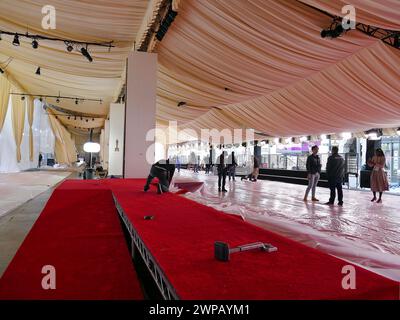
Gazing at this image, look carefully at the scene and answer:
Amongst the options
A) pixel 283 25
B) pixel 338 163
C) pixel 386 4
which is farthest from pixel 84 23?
pixel 338 163

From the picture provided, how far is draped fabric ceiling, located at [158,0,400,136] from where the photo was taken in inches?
196

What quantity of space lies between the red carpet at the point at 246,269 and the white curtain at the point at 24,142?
12959 millimetres

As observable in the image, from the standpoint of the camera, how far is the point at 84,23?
6578mm

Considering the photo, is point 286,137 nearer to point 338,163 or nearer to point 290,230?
point 338,163

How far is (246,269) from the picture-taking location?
4.25ft

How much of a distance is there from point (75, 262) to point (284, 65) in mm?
6073

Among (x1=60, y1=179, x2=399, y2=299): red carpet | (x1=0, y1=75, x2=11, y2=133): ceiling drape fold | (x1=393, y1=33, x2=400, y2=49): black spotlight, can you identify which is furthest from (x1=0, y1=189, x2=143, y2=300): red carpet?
(x1=0, y1=75, x2=11, y2=133): ceiling drape fold

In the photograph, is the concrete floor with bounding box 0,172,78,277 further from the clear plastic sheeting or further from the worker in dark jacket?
the worker in dark jacket

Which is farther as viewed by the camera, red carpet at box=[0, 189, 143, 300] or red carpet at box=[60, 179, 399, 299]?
red carpet at box=[0, 189, 143, 300]

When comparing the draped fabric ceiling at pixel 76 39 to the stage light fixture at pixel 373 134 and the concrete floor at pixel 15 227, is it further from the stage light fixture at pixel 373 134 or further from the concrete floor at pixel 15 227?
the stage light fixture at pixel 373 134

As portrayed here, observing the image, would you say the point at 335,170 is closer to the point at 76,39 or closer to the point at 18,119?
the point at 76,39

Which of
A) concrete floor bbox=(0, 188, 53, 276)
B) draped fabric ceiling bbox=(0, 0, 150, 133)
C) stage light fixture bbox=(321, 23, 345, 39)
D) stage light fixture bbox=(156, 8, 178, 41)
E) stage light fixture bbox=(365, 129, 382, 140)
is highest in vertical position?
draped fabric ceiling bbox=(0, 0, 150, 133)

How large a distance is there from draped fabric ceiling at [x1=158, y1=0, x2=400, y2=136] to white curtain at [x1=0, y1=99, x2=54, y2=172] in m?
6.98
